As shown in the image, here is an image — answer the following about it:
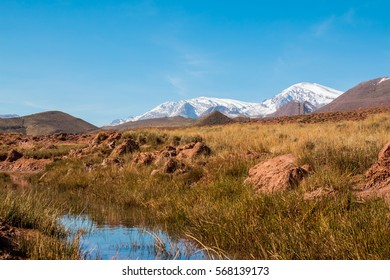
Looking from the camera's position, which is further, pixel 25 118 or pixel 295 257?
pixel 25 118

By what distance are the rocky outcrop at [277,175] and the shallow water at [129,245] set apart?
94.3 inches

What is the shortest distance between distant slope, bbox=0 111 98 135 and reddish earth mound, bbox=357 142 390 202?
137882 millimetres

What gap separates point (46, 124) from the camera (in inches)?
6353

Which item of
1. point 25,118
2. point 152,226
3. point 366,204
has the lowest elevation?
point 152,226

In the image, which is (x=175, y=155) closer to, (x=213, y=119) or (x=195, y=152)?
(x=195, y=152)

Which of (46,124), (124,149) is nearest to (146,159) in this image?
(124,149)

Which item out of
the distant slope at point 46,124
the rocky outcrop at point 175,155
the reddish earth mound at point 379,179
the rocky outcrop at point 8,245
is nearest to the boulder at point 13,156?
the rocky outcrop at point 175,155

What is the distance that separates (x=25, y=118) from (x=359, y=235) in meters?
179

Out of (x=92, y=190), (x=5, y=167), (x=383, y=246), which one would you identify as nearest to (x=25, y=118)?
(x=5, y=167)

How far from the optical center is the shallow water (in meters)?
6.30

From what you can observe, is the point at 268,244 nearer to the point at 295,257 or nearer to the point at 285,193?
the point at 295,257

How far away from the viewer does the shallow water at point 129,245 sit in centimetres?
630

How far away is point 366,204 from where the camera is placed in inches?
272

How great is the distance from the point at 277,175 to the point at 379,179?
6.44 ft
